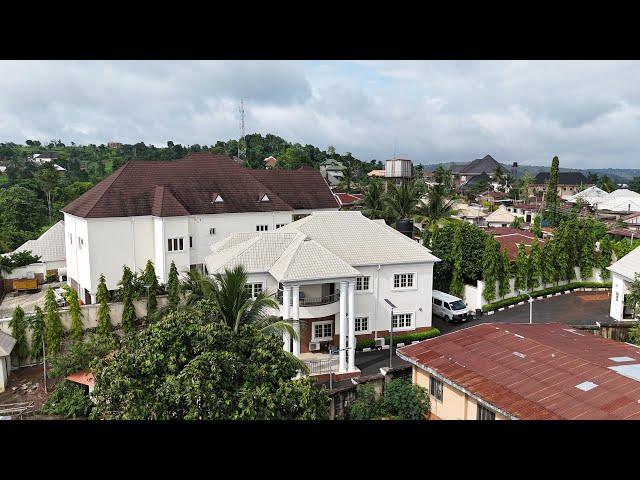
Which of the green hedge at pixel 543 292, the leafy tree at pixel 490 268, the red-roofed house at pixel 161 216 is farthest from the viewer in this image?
the green hedge at pixel 543 292

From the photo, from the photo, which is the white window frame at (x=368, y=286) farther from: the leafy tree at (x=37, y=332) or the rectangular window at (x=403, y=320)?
the leafy tree at (x=37, y=332)

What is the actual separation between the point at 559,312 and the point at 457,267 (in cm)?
458

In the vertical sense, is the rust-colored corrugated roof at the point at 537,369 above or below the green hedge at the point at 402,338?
above

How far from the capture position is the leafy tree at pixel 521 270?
78.1 feet

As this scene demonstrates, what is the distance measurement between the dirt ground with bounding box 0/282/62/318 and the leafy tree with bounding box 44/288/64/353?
503 cm

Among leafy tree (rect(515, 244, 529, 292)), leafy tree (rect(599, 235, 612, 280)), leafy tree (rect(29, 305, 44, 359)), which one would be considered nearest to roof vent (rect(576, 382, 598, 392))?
leafy tree (rect(515, 244, 529, 292))

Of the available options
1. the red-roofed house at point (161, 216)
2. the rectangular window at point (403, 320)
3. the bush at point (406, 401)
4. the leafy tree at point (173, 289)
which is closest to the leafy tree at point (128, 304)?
the leafy tree at point (173, 289)

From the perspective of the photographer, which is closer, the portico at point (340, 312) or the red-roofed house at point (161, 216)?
the portico at point (340, 312)

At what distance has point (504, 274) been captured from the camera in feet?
75.5

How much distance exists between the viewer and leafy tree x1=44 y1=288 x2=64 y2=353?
17.2 meters

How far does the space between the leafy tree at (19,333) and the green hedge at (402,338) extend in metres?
10.9

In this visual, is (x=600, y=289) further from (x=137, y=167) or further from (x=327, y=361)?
(x=137, y=167)

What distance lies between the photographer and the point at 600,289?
2619cm
